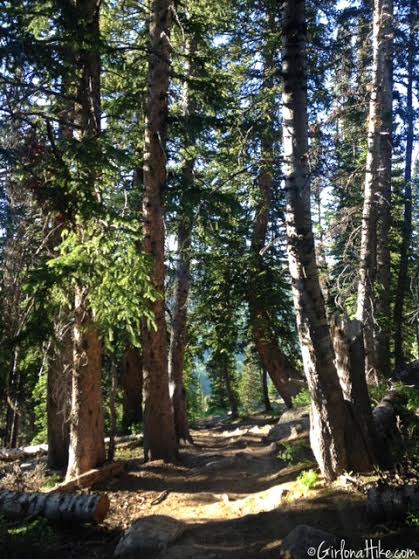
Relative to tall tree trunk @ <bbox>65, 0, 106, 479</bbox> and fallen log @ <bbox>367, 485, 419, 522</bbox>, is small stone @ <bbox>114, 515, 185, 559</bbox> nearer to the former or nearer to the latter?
fallen log @ <bbox>367, 485, 419, 522</bbox>

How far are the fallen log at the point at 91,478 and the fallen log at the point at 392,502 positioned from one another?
5.56 meters

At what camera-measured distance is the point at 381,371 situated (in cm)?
1352

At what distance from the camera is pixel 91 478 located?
9.39 meters

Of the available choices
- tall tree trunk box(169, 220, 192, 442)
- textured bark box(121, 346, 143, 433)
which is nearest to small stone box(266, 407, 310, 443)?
tall tree trunk box(169, 220, 192, 442)

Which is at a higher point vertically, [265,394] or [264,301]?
[264,301]

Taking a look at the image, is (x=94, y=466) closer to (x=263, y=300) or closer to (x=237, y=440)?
(x=237, y=440)

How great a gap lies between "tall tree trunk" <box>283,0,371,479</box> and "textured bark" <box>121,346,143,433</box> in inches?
472

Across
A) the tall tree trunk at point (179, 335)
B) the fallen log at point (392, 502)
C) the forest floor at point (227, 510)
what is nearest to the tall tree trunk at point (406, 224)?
the tall tree trunk at point (179, 335)

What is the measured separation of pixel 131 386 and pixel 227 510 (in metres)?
11.0

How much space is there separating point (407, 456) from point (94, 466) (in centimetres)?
631

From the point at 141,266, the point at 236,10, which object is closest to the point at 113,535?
the point at 141,266

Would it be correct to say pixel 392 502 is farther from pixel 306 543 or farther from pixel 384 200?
pixel 384 200

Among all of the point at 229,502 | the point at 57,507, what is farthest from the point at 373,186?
the point at 57,507

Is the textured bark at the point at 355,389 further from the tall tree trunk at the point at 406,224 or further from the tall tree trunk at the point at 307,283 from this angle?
the tall tree trunk at the point at 406,224
